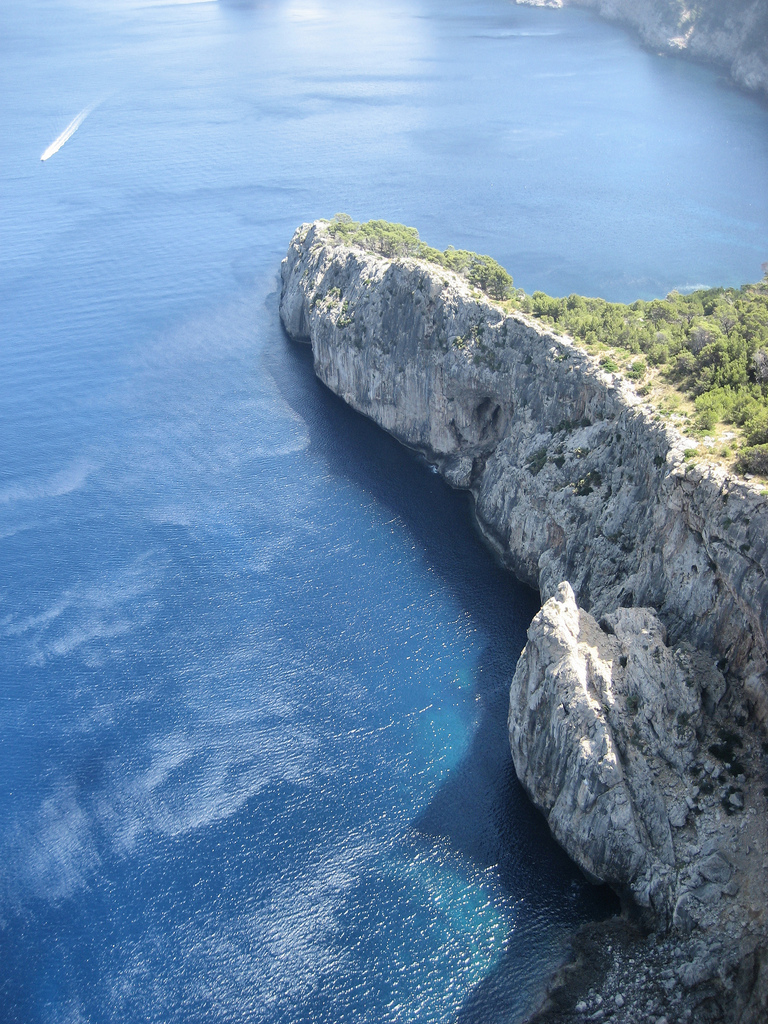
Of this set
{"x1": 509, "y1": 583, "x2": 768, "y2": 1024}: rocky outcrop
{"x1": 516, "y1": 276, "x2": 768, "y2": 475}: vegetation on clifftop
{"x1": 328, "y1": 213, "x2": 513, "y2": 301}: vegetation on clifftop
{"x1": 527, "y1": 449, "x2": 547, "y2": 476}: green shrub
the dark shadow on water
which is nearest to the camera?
{"x1": 509, "y1": 583, "x2": 768, "y2": 1024}: rocky outcrop

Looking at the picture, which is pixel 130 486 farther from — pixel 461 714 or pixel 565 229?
pixel 565 229

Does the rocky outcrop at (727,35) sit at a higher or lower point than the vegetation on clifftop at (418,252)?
higher

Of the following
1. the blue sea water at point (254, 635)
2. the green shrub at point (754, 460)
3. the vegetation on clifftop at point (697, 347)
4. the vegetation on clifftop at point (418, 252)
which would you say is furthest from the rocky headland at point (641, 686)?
the vegetation on clifftop at point (418, 252)

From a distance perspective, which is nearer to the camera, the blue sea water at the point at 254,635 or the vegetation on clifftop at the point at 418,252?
the blue sea water at the point at 254,635

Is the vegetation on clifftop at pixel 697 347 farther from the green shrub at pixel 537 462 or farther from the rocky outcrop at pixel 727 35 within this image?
the rocky outcrop at pixel 727 35

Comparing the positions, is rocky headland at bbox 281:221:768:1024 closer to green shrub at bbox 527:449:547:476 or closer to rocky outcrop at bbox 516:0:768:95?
green shrub at bbox 527:449:547:476

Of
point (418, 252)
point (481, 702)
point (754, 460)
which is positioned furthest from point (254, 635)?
point (418, 252)

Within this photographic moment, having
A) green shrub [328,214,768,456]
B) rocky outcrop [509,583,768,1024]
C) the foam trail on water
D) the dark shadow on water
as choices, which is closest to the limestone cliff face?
the dark shadow on water
